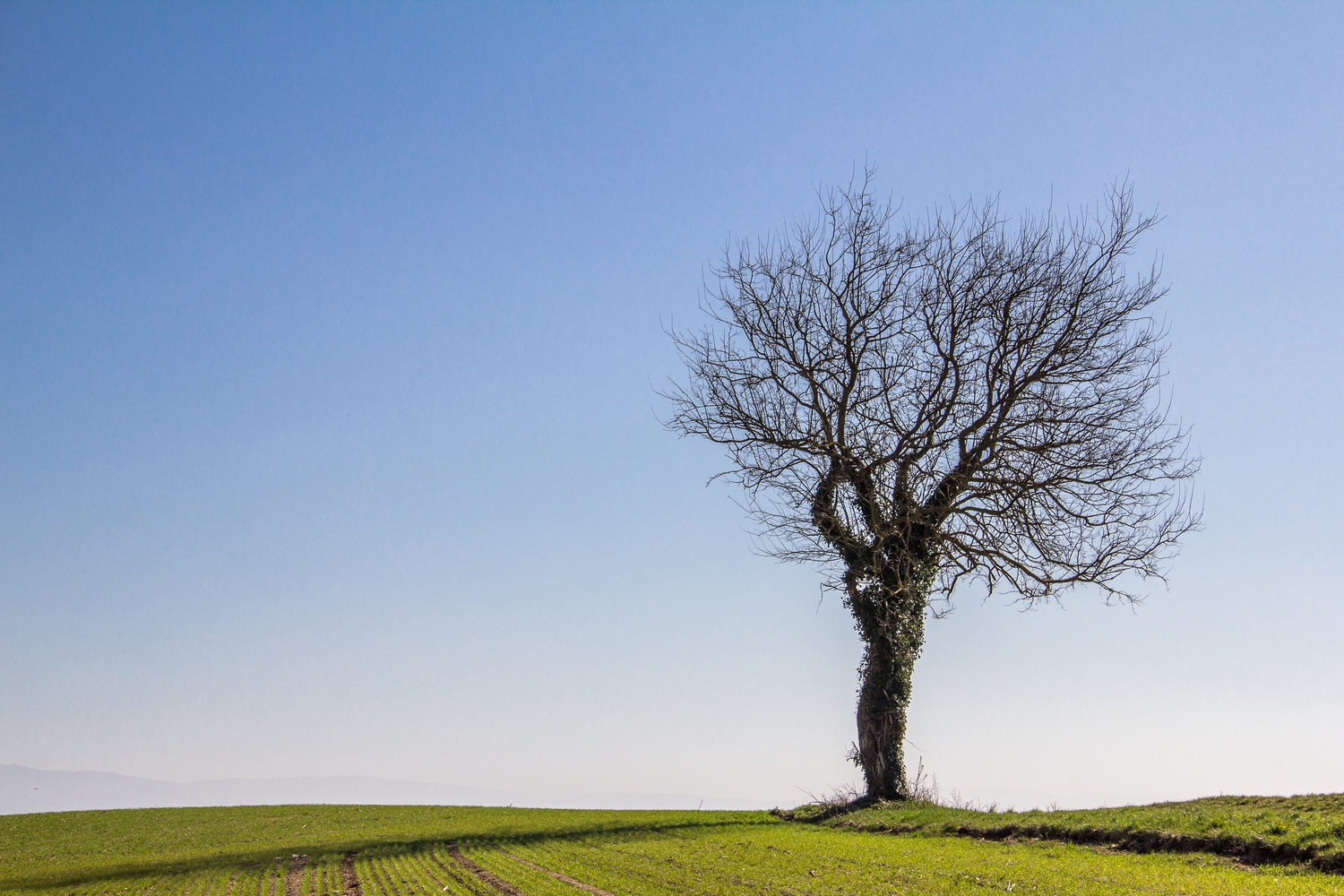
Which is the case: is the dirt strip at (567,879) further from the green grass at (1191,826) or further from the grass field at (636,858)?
the green grass at (1191,826)

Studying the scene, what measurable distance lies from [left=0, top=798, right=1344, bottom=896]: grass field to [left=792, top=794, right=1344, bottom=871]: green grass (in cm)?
8

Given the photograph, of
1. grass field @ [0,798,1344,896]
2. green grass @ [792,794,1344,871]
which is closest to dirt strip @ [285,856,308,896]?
grass field @ [0,798,1344,896]

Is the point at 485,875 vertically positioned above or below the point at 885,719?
below

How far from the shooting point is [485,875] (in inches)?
574

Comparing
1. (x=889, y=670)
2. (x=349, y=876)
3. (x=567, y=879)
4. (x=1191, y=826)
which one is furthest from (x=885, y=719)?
(x=349, y=876)

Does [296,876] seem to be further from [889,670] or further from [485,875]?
[889,670]

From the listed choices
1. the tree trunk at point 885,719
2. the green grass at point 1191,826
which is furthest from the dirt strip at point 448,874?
the tree trunk at point 885,719

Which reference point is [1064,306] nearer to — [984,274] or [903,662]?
[984,274]

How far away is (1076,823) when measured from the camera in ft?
53.8

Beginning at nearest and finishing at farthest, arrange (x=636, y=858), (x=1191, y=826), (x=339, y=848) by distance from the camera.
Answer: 1. (x=1191, y=826)
2. (x=636, y=858)
3. (x=339, y=848)

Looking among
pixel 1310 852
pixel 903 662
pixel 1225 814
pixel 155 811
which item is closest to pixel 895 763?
pixel 903 662

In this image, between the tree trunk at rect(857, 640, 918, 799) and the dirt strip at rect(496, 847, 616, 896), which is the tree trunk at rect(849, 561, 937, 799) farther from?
the dirt strip at rect(496, 847, 616, 896)

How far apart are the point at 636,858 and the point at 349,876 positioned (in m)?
4.71

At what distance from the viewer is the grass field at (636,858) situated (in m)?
12.4
